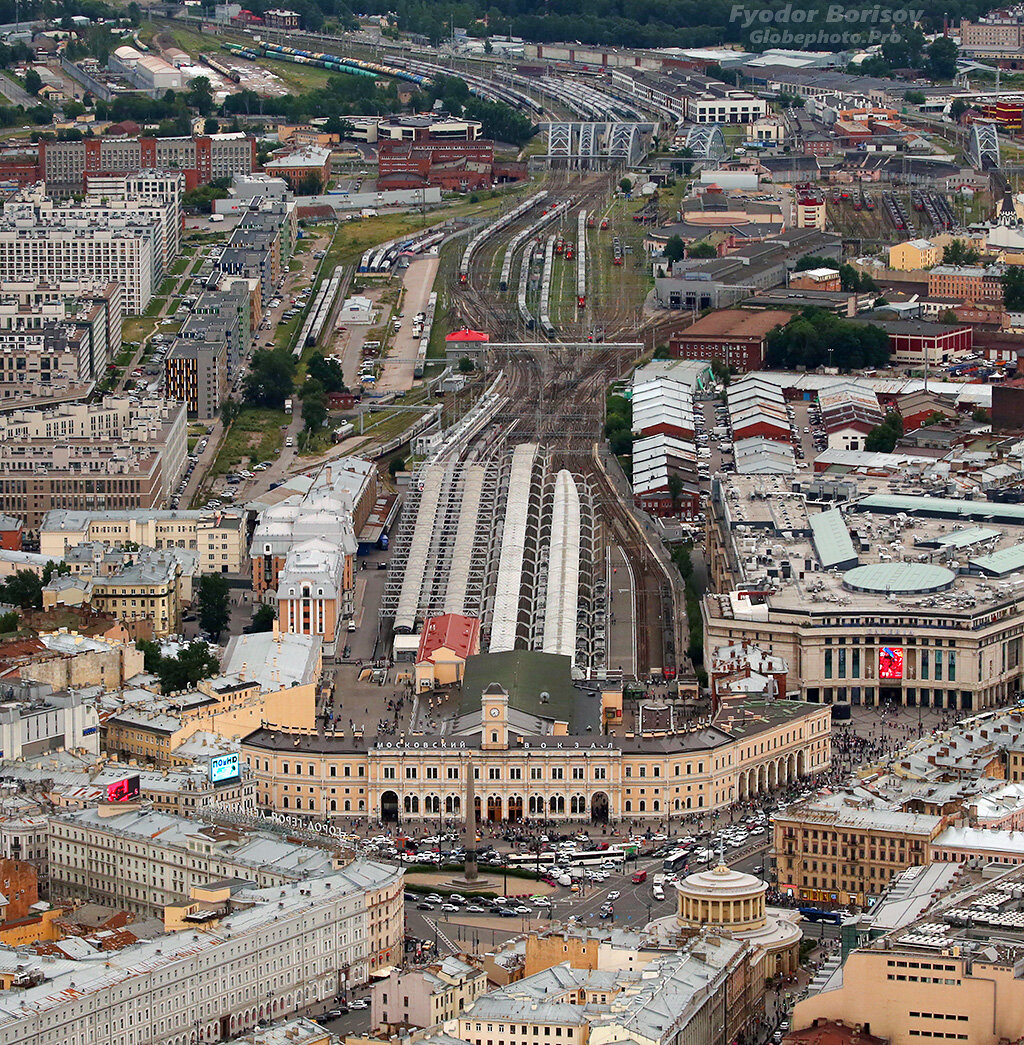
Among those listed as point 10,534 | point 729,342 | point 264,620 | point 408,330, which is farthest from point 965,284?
point 264,620

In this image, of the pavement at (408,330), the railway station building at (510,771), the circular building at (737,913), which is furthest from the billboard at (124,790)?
the pavement at (408,330)

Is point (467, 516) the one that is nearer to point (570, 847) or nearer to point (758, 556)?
point (758, 556)

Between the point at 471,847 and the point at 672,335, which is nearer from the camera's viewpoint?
the point at 471,847

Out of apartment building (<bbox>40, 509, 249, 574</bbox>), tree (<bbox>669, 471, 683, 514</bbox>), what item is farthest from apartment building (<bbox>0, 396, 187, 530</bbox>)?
tree (<bbox>669, 471, 683, 514</bbox>)

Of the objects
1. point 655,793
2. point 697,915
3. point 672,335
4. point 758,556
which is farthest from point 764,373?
point 697,915

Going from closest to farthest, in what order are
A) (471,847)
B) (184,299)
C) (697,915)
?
(697,915) < (471,847) < (184,299)

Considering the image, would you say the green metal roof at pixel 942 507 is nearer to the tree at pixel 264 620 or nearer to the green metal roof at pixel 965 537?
the green metal roof at pixel 965 537
